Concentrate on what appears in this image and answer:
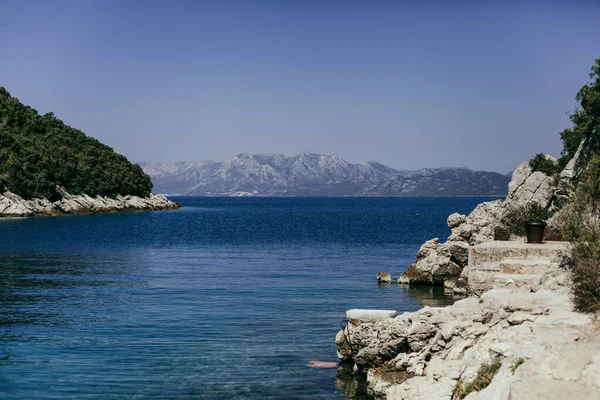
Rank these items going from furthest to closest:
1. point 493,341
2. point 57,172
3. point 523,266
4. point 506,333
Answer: point 57,172, point 523,266, point 506,333, point 493,341

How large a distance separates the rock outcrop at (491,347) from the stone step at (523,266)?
3.92 metres

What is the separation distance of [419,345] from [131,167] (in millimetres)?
157870

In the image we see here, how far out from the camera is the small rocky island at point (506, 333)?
1285cm

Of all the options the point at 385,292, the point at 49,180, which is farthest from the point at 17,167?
the point at 385,292

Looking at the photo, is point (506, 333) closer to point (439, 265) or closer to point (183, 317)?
point (183, 317)

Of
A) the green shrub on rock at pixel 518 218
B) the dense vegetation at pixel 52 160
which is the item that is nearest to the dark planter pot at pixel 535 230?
the green shrub on rock at pixel 518 218

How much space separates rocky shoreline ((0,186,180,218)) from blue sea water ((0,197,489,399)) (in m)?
58.1

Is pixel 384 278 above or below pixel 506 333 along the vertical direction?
below

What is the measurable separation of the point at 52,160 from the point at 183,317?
112055 mm

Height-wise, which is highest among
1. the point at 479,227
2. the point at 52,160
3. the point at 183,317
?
the point at 52,160

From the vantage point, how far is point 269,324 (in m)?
26.1

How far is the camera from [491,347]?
1416 cm

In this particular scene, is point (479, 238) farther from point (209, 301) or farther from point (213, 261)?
point (213, 261)

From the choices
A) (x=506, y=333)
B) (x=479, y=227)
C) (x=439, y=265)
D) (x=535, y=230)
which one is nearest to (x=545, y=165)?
(x=479, y=227)
